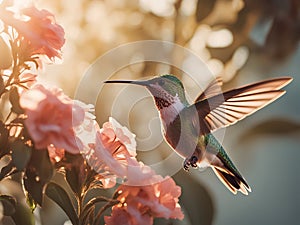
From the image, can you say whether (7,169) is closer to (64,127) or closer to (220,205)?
A: (64,127)

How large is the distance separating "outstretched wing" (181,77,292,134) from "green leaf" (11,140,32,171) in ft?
1.53

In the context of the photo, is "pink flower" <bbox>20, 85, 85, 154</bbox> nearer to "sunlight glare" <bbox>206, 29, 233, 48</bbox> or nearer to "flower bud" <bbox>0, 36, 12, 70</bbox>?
"flower bud" <bbox>0, 36, 12, 70</bbox>

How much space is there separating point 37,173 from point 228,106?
0.56 m

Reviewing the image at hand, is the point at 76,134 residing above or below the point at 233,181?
above

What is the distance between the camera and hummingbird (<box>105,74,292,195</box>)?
4.11 feet

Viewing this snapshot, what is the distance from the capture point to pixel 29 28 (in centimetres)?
94

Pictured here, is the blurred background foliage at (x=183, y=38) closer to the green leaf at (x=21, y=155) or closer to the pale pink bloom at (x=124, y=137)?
the pale pink bloom at (x=124, y=137)

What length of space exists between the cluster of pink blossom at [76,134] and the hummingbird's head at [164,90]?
281 millimetres

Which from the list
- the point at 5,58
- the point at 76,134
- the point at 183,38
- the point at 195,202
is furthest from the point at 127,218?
the point at 183,38

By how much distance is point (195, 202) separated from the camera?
1.95 meters

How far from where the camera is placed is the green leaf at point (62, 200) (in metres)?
0.94

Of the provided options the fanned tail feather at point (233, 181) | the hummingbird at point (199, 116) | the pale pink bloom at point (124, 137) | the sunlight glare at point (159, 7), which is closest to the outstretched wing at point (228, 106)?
the hummingbird at point (199, 116)

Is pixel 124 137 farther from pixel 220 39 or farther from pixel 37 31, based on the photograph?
pixel 220 39

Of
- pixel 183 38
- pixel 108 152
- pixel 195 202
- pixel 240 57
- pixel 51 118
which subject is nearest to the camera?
pixel 51 118
